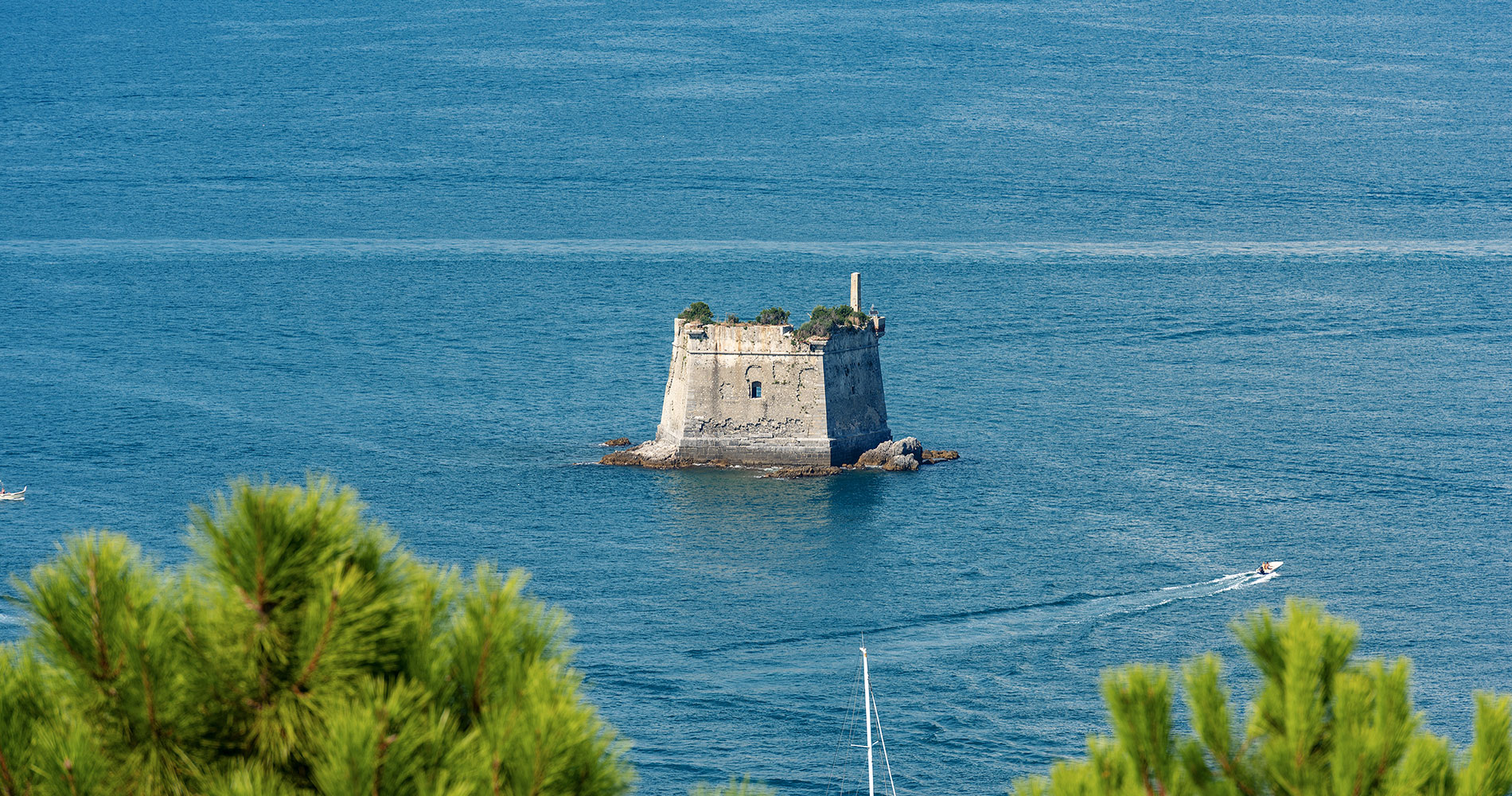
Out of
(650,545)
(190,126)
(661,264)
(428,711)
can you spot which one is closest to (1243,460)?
(650,545)

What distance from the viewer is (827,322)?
6334 cm

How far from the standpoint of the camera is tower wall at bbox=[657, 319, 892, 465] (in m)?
63.5

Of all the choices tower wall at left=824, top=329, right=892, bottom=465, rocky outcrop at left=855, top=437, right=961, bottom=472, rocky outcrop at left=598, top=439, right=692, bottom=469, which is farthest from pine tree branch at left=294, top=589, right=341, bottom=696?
rocky outcrop at left=855, top=437, right=961, bottom=472

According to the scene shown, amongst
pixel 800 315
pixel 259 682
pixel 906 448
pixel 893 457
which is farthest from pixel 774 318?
pixel 259 682

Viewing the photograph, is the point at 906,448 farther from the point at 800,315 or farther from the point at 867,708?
the point at 800,315

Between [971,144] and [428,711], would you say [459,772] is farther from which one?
[971,144]

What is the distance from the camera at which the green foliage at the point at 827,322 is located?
6311 cm

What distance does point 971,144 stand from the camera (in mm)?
170250

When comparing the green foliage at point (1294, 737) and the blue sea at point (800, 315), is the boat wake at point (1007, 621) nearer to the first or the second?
the blue sea at point (800, 315)

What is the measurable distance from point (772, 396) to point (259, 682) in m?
56.7

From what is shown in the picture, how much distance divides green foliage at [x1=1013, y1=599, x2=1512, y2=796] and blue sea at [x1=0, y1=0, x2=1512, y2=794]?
1171 inches

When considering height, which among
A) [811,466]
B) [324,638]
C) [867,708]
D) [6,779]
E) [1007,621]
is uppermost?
[811,466]

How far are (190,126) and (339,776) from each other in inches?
7254

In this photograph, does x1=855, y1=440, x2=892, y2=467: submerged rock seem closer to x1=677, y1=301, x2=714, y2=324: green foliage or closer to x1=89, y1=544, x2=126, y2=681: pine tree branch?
x1=677, y1=301, x2=714, y2=324: green foliage
